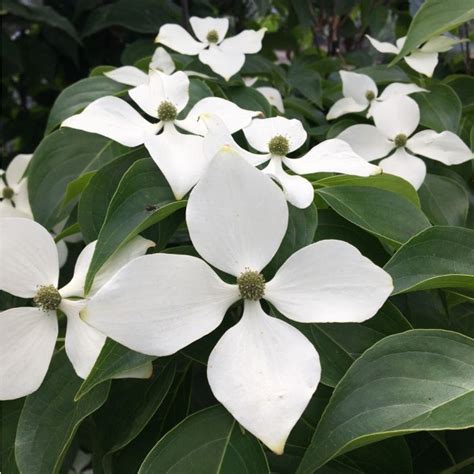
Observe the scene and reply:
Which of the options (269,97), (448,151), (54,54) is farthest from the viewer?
(54,54)

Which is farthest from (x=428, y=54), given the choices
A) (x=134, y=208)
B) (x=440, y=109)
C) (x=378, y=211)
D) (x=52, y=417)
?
(x=52, y=417)

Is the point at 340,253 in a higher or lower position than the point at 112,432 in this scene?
higher

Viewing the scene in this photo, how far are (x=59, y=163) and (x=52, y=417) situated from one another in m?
0.27

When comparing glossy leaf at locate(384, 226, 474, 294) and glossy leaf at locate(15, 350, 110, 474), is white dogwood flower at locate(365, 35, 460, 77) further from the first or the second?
glossy leaf at locate(15, 350, 110, 474)

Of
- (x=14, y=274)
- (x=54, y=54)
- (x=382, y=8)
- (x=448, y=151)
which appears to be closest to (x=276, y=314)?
(x=14, y=274)

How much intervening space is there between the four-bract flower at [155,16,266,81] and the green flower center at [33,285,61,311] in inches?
12.5

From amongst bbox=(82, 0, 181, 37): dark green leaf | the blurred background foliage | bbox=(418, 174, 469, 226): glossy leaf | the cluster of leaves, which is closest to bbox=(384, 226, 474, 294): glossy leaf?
the cluster of leaves

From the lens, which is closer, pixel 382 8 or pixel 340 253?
pixel 340 253

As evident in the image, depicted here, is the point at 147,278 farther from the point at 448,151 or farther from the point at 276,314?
the point at 448,151

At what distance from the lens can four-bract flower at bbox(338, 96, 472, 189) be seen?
0.59 metres

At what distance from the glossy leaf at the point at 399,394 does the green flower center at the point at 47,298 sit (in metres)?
0.20

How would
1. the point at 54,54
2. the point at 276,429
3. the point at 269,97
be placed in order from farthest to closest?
the point at 54,54, the point at 269,97, the point at 276,429

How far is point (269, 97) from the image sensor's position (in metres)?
0.70

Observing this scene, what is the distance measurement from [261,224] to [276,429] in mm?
122
